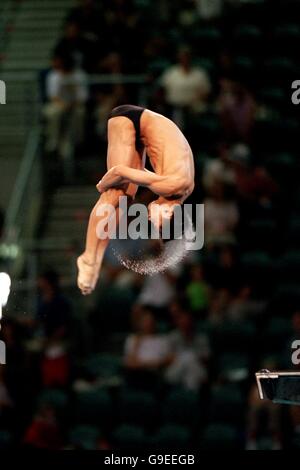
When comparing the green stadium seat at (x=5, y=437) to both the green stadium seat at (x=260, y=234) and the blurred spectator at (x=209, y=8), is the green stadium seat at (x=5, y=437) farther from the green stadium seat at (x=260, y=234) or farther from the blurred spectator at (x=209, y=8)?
the blurred spectator at (x=209, y=8)

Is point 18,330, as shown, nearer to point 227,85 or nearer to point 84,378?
point 84,378

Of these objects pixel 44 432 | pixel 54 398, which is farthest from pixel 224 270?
pixel 44 432

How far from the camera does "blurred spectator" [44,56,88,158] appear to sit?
29.9ft

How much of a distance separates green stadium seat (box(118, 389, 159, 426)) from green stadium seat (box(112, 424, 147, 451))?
10cm

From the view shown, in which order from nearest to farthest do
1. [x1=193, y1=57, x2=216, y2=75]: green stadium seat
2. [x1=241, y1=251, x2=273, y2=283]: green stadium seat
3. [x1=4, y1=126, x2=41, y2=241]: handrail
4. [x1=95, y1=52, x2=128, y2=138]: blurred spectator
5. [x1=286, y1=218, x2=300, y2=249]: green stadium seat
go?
[x1=95, y1=52, x2=128, y2=138]: blurred spectator, [x1=4, y1=126, x2=41, y2=241]: handrail, [x1=241, y1=251, x2=273, y2=283]: green stadium seat, [x1=286, y1=218, x2=300, y2=249]: green stadium seat, [x1=193, y1=57, x2=216, y2=75]: green stadium seat

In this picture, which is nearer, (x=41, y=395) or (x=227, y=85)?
(x=41, y=395)

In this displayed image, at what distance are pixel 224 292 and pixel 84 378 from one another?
41.5 inches

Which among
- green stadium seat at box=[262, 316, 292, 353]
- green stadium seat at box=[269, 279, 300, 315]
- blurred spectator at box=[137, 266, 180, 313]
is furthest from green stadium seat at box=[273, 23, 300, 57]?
blurred spectator at box=[137, 266, 180, 313]

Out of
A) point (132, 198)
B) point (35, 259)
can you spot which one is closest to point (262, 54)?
point (35, 259)

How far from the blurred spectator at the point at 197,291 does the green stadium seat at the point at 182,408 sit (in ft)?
1.79

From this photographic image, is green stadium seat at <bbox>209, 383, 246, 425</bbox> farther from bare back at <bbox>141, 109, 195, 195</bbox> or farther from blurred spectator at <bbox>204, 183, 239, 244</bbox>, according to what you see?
bare back at <bbox>141, 109, 195, 195</bbox>

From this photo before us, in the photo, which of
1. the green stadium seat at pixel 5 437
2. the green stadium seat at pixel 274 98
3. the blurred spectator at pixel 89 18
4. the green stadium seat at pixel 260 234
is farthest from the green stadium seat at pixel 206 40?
the green stadium seat at pixel 5 437

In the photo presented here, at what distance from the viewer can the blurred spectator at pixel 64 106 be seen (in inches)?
359

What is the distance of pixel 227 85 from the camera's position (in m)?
11.4
